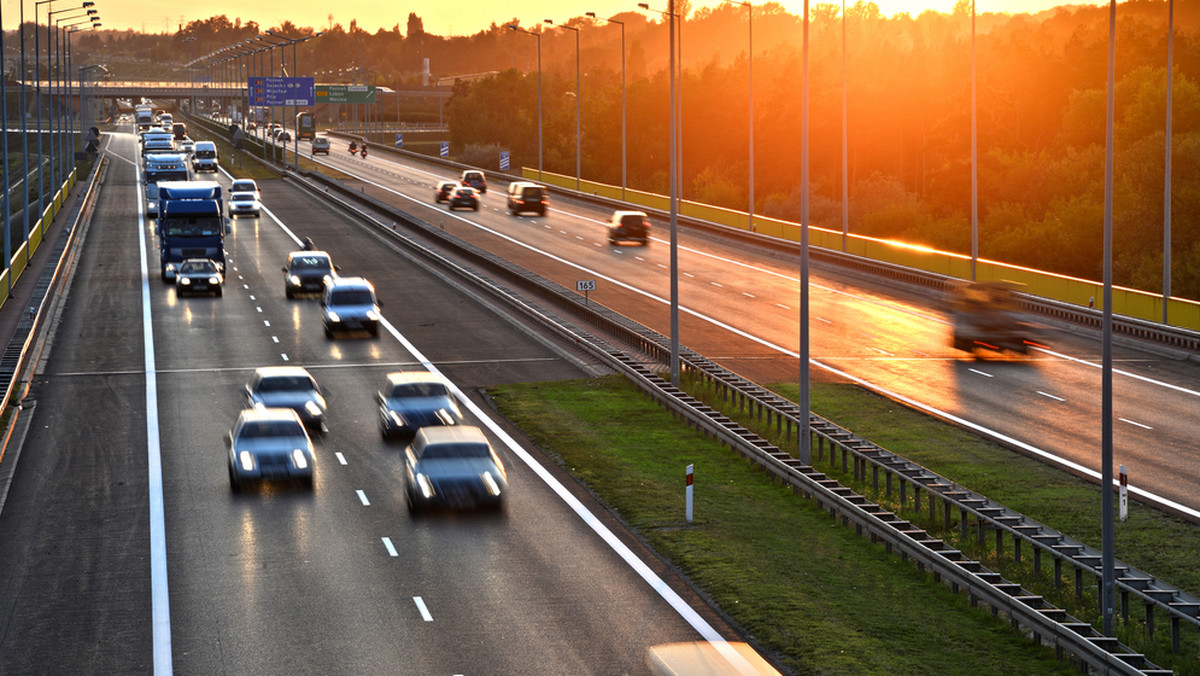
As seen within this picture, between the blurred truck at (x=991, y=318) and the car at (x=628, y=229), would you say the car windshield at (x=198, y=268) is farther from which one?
the blurred truck at (x=991, y=318)

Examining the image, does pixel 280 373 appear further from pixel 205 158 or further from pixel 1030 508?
pixel 205 158

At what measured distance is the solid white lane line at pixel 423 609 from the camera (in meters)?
20.5

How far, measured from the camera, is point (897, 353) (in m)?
45.3

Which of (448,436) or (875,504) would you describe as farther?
(448,436)

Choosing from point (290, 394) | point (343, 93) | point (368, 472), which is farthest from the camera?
point (343, 93)

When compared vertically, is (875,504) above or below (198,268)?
below

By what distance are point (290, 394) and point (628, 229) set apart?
131 feet

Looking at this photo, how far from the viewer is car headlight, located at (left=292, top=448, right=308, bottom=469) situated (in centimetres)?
2816

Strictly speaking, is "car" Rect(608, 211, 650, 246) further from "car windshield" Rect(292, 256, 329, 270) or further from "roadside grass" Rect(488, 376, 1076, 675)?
"roadside grass" Rect(488, 376, 1076, 675)

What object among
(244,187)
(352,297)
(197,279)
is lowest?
(352,297)

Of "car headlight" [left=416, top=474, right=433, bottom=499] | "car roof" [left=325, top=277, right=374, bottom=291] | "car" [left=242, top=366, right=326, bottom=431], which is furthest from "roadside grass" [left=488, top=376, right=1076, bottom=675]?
"car roof" [left=325, top=277, right=374, bottom=291]

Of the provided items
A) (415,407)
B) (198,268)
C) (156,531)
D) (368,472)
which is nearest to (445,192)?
(198,268)

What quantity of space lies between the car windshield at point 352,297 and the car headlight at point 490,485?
22119 millimetres

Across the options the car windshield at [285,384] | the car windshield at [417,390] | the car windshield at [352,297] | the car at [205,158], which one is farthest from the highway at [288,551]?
the car at [205,158]
